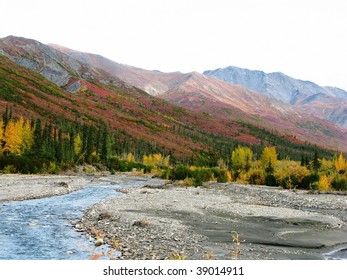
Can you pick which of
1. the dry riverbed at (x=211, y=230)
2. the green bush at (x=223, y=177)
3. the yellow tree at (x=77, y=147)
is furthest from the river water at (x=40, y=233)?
the yellow tree at (x=77, y=147)

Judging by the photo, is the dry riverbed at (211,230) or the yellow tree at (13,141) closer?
the dry riverbed at (211,230)

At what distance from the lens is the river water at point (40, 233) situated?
15920 mm

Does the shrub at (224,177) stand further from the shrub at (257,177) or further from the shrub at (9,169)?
the shrub at (9,169)

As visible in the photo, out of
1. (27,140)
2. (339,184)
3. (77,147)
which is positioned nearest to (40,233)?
(339,184)

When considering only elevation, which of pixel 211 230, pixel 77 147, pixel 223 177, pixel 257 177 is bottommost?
pixel 77 147

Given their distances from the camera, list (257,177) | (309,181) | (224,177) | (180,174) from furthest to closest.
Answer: (180,174) → (224,177) → (257,177) → (309,181)

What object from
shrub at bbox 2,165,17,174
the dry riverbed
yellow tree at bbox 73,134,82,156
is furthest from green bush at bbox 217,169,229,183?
yellow tree at bbox 73,134,82,156

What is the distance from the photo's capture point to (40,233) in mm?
20297

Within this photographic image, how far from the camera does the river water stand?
15.9m

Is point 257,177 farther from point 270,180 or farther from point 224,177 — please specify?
point 224,177

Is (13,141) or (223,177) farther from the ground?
(13,141)

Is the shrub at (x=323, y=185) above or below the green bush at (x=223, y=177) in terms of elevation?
above
